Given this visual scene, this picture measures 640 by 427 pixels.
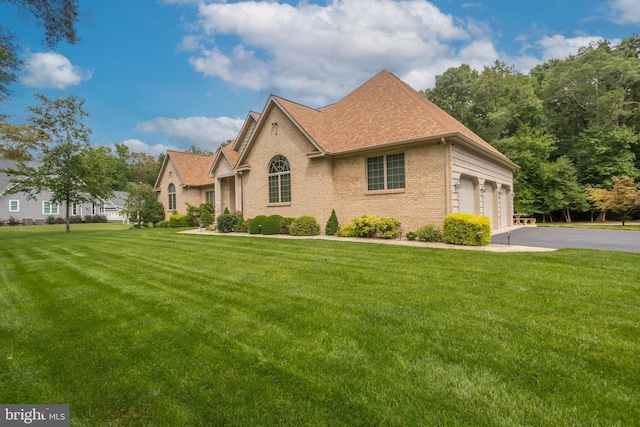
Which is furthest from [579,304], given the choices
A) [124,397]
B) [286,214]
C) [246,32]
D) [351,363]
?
[246,32]

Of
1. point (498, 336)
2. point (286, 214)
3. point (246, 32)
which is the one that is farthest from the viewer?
point (286, 214)

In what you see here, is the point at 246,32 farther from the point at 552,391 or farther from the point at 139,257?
the point at 552,391

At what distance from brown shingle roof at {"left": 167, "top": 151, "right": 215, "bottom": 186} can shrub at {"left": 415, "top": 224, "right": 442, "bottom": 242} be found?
65.7 feet

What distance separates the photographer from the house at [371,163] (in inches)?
507

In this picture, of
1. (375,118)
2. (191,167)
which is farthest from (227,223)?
(191,167)

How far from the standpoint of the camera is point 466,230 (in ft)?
35.9

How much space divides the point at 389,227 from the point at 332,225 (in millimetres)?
3063

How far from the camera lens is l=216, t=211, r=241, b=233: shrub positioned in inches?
744

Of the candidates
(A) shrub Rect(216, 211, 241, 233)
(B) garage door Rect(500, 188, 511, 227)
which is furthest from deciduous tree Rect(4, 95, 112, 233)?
(B) garage door Rect(500, 188, 511, 227)

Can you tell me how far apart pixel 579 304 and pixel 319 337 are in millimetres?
3897

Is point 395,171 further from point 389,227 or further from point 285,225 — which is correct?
point 285,225

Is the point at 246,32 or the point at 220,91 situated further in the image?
the point at 220,91

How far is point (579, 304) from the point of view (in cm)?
451

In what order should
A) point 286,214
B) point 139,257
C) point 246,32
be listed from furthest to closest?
point 286,214
point 246,32
point 139,257
